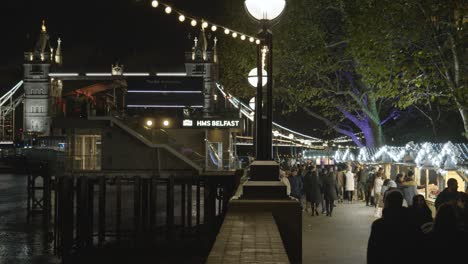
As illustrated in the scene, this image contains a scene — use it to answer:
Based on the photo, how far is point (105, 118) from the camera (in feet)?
130

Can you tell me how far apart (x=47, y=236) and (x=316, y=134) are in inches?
2637

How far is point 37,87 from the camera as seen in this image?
11069cm

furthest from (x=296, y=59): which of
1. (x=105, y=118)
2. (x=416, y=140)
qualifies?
(x=416, y=140)

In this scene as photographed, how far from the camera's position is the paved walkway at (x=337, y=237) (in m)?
13.3

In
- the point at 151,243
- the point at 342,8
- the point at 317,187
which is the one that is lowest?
the point at 151,243

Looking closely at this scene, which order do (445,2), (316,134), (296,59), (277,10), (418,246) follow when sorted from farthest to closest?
(316,134), (296,59), (445,2), (277,10), (418,246)

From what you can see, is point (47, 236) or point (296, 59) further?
point (296, 59)

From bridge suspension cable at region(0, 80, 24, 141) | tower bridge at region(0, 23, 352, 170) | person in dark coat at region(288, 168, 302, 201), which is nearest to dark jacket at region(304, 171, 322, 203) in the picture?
person in dark coat at region(288, 168, 302, 201)

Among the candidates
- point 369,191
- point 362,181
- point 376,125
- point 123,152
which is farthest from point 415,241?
point 123,152

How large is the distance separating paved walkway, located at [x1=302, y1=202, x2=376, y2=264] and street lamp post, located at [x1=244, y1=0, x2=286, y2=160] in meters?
2.57

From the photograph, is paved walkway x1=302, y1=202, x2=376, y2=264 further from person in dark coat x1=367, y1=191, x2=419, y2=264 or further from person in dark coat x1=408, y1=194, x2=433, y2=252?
person in dark coat x1=367, y1=191, x2=419, y2=264

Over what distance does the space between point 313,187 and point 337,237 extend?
19.1ft

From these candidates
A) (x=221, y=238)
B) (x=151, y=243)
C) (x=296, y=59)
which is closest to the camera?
(x=221, y=238)

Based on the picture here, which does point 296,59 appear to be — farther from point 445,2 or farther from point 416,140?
point 416,140
